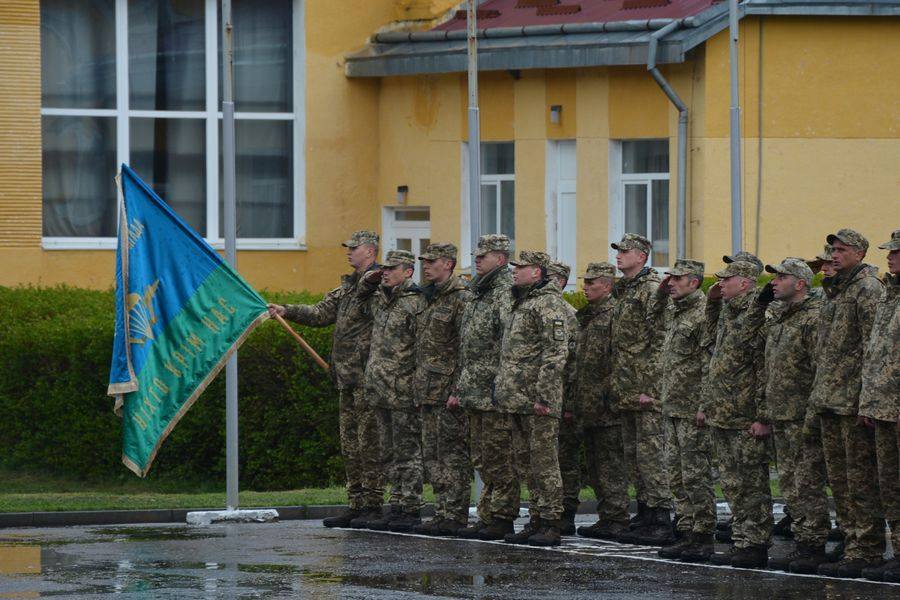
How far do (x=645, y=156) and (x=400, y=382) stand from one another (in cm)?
1149

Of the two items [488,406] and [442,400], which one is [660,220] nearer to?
[442,400]

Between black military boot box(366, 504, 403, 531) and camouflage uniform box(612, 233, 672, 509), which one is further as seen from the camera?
black military boot box(366, 504, 403, 531)

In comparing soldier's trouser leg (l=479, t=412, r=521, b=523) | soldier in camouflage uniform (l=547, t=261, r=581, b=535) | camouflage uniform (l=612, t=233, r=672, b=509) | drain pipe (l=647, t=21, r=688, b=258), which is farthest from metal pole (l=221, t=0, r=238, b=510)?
drain pipe (l=647, t=21, r=688, b=258)

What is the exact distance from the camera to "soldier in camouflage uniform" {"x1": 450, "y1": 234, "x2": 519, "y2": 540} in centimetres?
1498

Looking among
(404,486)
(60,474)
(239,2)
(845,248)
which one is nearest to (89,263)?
(239,2)

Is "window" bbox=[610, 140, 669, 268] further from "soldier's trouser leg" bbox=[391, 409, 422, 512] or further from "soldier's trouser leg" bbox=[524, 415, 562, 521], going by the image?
"soldier's trouser leg" bbox=[524, 415, 562, 521]

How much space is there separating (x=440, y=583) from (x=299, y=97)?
54.5 ft

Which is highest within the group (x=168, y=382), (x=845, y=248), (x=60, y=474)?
(x=845, y=248)

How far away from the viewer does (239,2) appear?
28.1m

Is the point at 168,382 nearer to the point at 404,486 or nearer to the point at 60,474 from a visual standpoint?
the point at 404,486

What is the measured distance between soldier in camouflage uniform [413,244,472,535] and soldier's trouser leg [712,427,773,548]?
2.75 metres

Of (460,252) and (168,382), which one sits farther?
(460,252)

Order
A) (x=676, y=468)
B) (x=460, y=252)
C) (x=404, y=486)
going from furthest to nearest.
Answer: (x=460, y=252), (x=404, y=486), (x=676, y=468)

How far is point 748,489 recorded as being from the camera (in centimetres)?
1320
